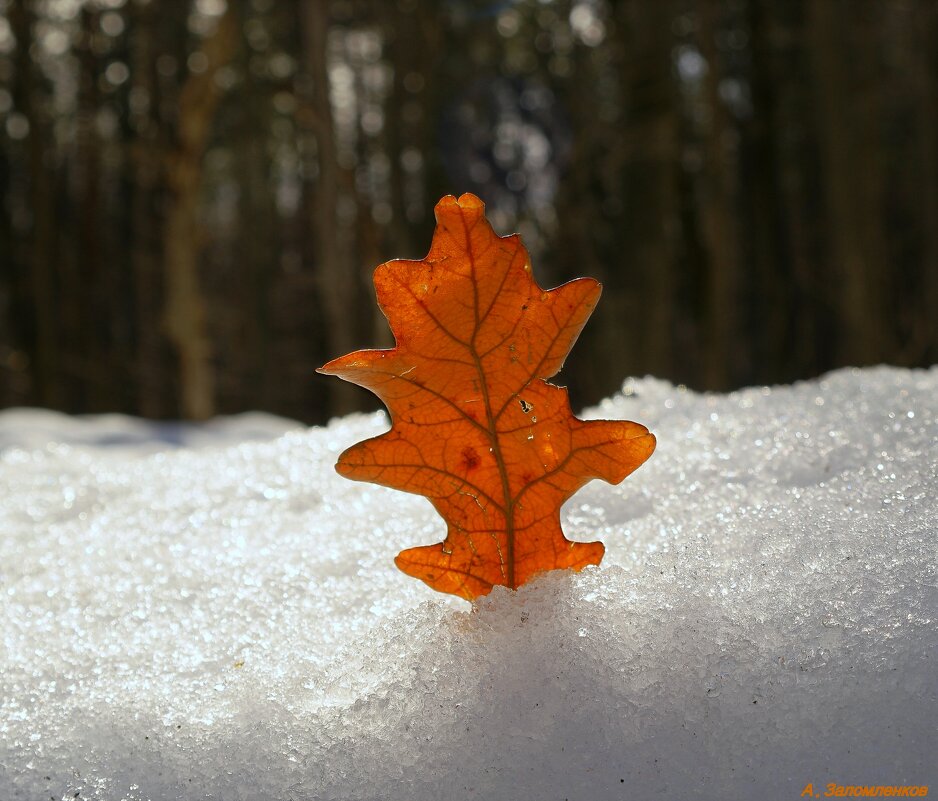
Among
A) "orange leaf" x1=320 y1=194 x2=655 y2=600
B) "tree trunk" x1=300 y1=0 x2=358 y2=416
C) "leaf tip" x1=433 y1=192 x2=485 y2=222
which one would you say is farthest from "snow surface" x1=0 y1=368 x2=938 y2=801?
"tree trunk" x1=300 y1=0 x2=358 y2=416

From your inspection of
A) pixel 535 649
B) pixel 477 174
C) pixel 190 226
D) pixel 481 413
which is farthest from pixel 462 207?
pixel 477 174

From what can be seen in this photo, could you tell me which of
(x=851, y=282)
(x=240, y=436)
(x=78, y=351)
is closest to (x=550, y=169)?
(x=851, y=282)

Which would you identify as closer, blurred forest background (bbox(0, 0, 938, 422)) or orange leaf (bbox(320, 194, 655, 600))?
orange leaf (bbox(320, 194, 655, 600))

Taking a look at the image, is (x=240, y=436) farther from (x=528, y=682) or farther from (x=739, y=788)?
(x=739, y=788)

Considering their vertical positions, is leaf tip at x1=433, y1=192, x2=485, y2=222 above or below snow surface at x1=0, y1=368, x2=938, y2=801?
above

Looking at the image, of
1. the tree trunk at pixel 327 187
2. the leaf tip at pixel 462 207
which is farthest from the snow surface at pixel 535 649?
the tree trunk at pixel 327 187

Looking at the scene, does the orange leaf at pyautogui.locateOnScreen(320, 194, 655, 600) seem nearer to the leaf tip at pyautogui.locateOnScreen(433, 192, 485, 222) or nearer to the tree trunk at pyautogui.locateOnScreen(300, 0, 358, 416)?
the leaf tip at pyautogui.locateOnScreen(433, 192, 485, 222)
